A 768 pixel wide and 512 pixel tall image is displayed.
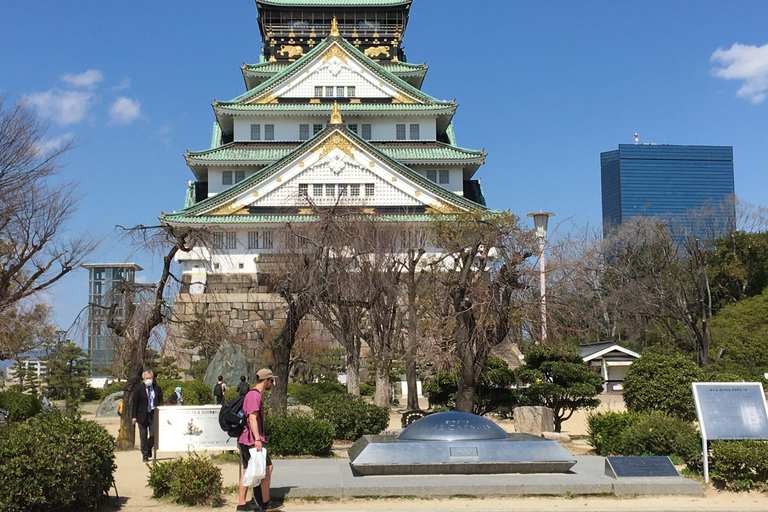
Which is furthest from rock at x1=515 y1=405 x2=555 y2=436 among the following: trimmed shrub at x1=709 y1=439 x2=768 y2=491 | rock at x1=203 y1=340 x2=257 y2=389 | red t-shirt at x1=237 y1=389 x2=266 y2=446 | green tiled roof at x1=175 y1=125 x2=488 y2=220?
green tiled roof at x1=175 y1=125 x2=488 y2=220

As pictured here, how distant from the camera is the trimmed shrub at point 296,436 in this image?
552 inches

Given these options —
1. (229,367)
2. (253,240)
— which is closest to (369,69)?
(253,240)

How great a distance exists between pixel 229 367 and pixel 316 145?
1525 cm

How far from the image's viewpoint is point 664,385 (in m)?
16.4

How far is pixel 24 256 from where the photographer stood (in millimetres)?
27562

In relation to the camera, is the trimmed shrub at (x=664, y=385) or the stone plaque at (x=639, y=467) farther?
the trimmed shrub at (x=664, y=385)

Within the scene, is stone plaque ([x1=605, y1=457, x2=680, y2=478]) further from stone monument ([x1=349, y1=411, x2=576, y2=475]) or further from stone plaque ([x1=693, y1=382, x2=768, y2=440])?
stone plaque ([x1=693, y1=382, x2=768, y2=440])

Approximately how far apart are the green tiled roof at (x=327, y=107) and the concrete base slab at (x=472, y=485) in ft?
122

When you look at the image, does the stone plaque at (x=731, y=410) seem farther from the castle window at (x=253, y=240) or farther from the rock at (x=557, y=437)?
the castle window at (x=253, y=240)

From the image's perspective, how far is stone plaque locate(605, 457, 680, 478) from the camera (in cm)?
1139

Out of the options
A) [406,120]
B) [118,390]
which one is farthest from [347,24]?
[118,390]

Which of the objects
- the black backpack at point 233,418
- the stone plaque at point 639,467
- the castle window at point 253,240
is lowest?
the stone plaque at point 639,467

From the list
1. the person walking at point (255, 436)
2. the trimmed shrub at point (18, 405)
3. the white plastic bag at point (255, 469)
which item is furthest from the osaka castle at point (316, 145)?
the white plastic bag at point (255, 469)

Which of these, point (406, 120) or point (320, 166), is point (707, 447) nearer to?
point (320, 166)
